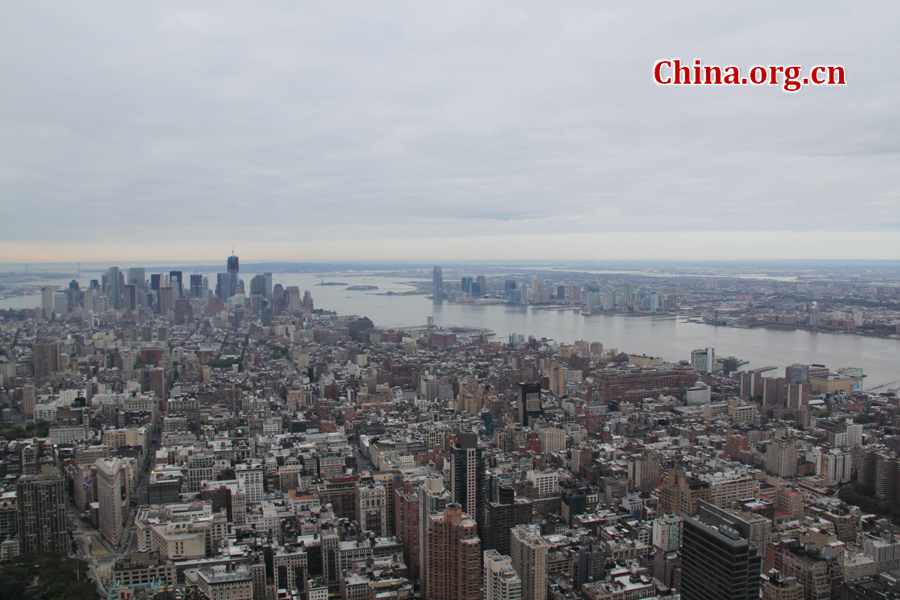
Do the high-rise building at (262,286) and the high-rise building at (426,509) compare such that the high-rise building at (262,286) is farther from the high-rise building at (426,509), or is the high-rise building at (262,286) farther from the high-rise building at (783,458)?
the high-rise building at (426,509)

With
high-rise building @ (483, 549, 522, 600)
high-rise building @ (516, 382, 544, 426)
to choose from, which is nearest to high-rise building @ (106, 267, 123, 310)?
high-rise building @ (516, 382, 544, 426)

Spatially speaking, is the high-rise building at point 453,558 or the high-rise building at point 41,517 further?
A: the high-rise building at point 41,517

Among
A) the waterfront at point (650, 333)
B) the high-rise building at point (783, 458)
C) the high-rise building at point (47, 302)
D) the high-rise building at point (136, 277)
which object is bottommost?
the high-rise building at point (783, 458)

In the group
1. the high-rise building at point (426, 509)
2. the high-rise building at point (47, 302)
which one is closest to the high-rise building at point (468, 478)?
the high-rise building at point (426, 509)

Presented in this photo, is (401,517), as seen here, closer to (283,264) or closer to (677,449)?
(677,449)

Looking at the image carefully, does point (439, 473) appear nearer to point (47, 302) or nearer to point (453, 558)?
point (453, 558)

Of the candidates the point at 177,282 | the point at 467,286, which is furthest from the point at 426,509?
the point at 467,286

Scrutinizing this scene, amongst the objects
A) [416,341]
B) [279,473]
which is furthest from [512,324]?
[279,473]
